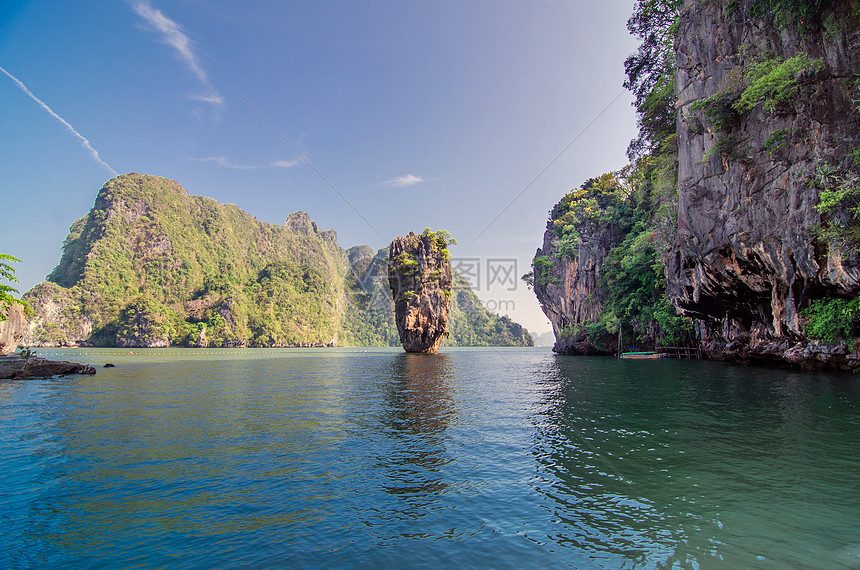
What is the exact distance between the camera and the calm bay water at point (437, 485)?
500cm

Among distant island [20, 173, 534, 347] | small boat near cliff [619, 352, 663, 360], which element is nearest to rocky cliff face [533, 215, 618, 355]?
small boat near cliff [619, 352, 663, 360]

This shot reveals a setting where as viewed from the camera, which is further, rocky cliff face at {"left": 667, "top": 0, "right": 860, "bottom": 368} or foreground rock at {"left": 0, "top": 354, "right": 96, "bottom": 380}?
foreground rock at {"left": 0, "top": 354, "right": 96, "bottom": 380}

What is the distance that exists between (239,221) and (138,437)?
193m

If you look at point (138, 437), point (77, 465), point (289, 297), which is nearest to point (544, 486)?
point (77, 465)

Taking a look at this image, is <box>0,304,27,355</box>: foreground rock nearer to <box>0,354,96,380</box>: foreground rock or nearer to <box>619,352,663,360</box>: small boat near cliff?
<box>0,354,96,380</box>: foreground rock

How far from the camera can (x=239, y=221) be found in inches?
7264

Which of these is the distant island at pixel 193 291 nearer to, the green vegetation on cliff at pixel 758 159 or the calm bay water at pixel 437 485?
the green vegetation on cliff at pixel 758 159

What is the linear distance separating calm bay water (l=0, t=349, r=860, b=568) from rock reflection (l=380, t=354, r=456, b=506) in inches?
2.5

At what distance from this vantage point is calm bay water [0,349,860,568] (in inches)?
197

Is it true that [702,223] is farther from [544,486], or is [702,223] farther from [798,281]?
[544,486]

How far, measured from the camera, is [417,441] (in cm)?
1023

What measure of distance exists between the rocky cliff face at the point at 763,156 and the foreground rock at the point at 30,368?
37.2 m

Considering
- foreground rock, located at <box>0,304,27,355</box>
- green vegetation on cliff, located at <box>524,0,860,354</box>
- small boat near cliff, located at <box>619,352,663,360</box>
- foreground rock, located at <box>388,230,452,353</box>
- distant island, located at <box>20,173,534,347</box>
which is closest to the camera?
green vegetation on cliff, located at <box>524,0,860,354</box>

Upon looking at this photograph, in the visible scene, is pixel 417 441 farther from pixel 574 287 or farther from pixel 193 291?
pixel 193 291
